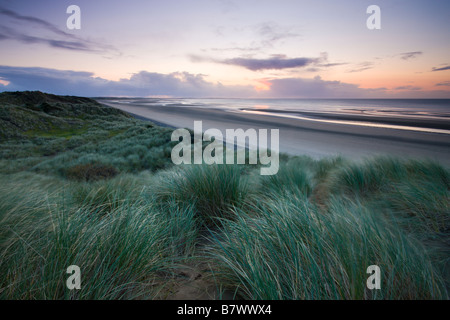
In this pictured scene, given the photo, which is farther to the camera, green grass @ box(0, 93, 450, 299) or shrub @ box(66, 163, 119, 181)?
shrub @ box(66, 163, 119, 181)

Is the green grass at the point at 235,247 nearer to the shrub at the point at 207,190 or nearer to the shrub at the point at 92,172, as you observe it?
the shrub at the point at 207,190

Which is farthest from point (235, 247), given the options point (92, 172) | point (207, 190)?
point (92, 172)

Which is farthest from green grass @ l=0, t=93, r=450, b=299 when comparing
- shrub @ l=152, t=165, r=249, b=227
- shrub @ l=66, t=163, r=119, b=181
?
shrub @ l=66, t=163, r=119, b=181

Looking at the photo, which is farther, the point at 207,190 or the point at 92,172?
the point at 92,172

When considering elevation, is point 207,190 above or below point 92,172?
above

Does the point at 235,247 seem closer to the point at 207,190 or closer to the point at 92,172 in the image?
the point at 207,190

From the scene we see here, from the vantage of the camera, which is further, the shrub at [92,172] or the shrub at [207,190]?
the shrub at [92,172]

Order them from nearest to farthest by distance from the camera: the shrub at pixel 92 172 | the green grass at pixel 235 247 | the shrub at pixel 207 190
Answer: the green grass at pixel 235 247
the shrub at pixel 207 190
the shrub at pixel 92 172

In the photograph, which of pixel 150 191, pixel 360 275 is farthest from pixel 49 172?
pixel 360 275

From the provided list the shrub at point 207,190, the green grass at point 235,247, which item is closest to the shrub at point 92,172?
the green grass at point 235,247

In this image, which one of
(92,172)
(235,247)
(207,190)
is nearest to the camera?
(235,247)

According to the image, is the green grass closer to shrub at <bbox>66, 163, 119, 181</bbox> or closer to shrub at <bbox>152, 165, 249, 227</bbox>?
shrub at <bbox>152, 165, 249, 227</bbox>

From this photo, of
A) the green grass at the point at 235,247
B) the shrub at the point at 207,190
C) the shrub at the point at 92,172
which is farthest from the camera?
the shrub at the point at 92,172
